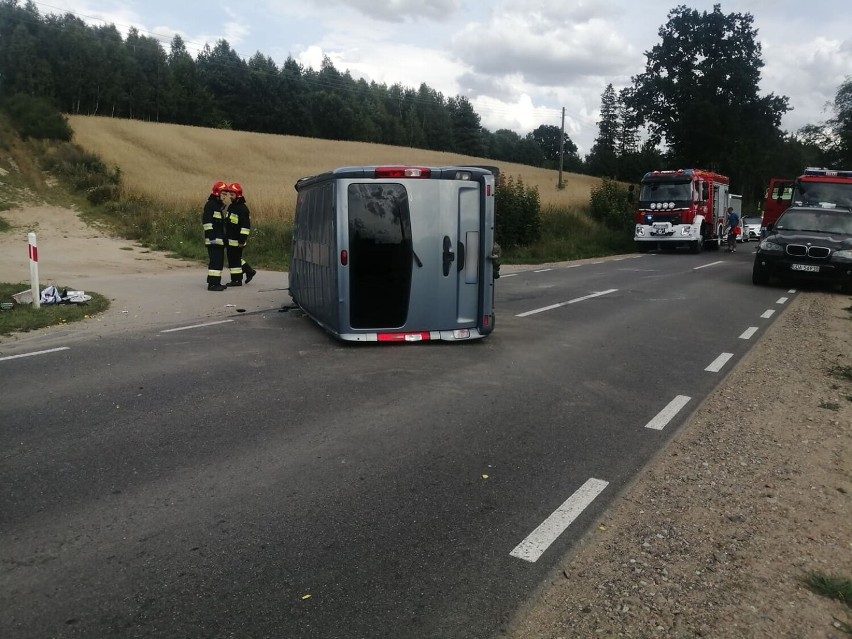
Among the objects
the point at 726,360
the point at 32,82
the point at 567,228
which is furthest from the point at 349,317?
the point at 32,82

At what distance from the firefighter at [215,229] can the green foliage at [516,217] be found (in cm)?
1394

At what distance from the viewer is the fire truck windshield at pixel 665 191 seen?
26.8 meters

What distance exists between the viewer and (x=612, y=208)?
34156 millimetres

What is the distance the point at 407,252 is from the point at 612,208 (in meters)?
28.2

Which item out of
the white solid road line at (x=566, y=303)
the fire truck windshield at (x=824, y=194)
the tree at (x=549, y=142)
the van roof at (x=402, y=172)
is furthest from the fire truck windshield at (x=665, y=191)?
the tree at (x=549, y=142)

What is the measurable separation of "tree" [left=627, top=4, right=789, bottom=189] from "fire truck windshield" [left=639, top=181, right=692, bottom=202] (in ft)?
95.3

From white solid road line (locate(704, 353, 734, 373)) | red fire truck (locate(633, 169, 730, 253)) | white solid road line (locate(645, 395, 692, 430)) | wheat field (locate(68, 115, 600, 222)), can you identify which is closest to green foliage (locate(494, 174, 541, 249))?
red fire truck (locate(633, 169, 730, 253))

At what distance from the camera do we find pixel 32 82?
59906mm

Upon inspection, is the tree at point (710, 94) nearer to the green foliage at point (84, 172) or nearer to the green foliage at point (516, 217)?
the green foliage at point (516, 217)

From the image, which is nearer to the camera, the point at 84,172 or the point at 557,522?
the point at 557,522

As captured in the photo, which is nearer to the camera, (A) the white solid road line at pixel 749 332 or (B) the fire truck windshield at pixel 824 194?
(A) the white solid road line at pixel 749 332

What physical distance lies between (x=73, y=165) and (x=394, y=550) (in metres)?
30.6

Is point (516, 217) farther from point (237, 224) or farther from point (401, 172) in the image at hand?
point (401, 172)

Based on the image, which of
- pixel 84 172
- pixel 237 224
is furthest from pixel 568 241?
pixel 84 172
